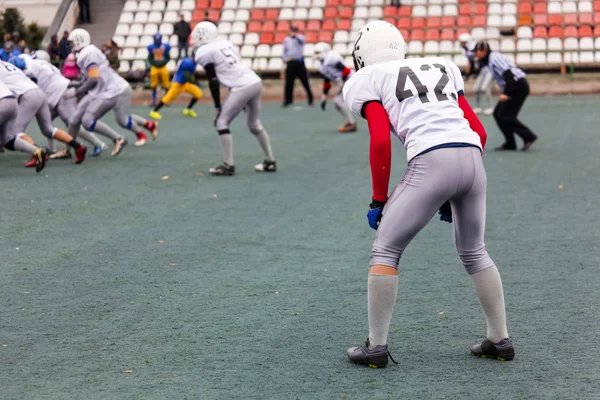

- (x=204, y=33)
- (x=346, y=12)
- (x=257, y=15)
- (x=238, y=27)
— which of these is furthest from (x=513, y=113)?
(x=257, y=15)

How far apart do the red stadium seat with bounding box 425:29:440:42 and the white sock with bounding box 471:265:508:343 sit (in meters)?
25.0

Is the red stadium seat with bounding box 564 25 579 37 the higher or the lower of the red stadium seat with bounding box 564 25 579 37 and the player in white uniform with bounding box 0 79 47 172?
the lower

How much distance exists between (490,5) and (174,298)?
25798 millimetres

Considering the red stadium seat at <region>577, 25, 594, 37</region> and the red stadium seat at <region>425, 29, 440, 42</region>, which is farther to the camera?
the red stadium seat at <region>425, 29, 440, 42</region>

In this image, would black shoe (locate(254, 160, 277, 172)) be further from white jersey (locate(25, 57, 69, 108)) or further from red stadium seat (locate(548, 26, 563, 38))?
red stadium seat (locate(548, 26, 563, 38))

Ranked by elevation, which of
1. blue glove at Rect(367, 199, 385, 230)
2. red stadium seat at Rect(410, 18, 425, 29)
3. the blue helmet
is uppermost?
blue glove at Rect(367, 199, 385, 230)

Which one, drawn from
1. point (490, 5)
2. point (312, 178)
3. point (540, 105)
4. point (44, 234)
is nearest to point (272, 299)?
point (44, 234)

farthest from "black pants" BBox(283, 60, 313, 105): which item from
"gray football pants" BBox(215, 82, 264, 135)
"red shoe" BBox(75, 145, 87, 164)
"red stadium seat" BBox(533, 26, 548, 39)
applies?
"gray football pants" BBox(215, 82, 264, 135)

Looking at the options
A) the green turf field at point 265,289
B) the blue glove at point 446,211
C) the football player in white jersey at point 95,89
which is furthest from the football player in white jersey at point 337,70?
the blue glove at point 446,211

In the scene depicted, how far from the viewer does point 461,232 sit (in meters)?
4.85

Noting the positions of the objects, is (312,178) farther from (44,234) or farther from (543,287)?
(543,287)

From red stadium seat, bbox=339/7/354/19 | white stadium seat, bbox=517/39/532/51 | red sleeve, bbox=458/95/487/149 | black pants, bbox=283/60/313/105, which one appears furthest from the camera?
red stadium seat, bbox=339/7/354/19

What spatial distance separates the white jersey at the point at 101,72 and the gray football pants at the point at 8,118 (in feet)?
5.29

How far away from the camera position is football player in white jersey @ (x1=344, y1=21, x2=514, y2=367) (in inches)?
182
